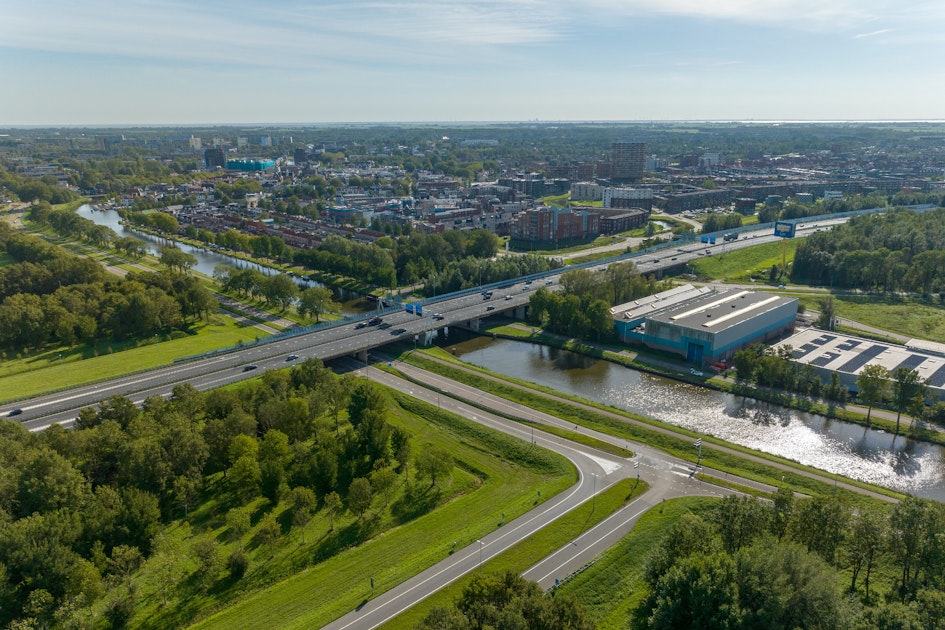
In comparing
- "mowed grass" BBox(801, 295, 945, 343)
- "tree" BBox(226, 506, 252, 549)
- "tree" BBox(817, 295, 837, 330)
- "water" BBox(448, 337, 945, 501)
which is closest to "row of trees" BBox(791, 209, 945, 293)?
"mowed grass" BBox(801, 295, 945, 343)

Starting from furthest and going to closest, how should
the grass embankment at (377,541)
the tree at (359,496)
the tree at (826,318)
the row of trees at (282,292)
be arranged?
the row of trees at (282,292), the tree at (826,318), the tree at (359,496), the grass embankment at (377,541)

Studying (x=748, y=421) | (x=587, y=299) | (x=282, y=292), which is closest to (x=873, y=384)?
(x=748, y=421)

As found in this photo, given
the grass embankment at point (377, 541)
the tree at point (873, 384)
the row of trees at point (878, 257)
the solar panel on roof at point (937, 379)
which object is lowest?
the grass embankment at point (377, 541)

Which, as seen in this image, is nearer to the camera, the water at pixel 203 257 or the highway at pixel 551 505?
the highway at pixel 551 505

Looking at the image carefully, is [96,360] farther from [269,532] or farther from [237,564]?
[237,564]

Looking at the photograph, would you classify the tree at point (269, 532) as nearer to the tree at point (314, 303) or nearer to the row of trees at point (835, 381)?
the tree at point (314, 303)

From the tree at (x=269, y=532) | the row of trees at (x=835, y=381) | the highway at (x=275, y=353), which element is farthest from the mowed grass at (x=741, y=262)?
the tree at (x=269, y=532)

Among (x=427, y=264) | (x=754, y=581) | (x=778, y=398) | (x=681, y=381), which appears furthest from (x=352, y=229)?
(x=754, y=581)
